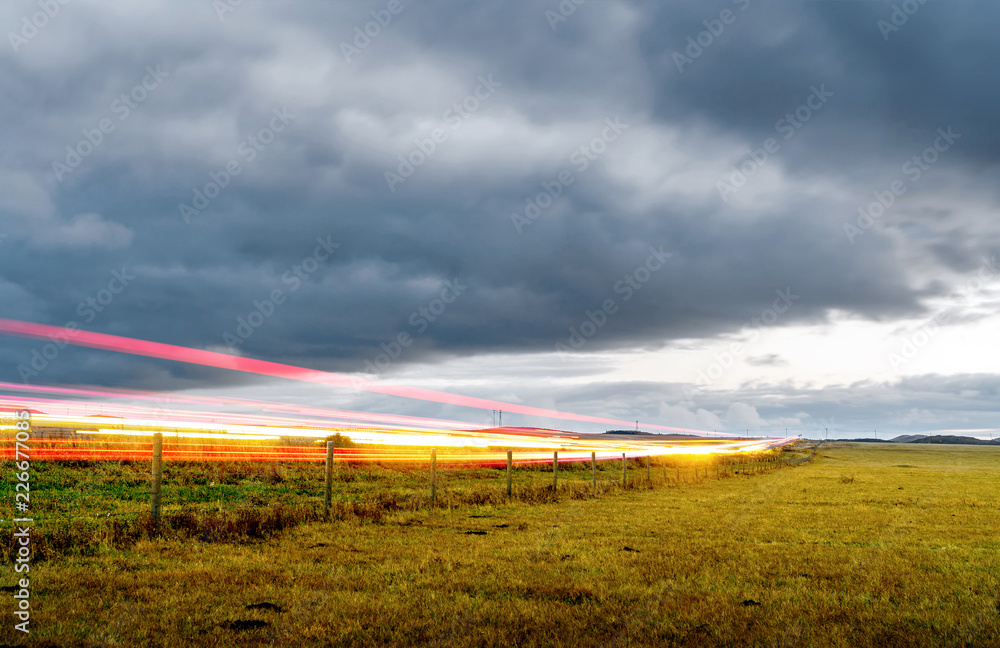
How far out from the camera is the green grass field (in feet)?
22.9

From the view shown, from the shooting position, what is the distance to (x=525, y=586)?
9.14m

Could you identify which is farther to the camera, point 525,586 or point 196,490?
point 196,490

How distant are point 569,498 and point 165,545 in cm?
1421

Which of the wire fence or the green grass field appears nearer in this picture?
the green grass field

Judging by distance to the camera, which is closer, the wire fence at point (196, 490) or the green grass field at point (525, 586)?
the green grass field at point (525, 586)

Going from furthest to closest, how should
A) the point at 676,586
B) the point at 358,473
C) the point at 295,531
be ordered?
the point at 358,473 < the point at 295,531 < the point at 676,586

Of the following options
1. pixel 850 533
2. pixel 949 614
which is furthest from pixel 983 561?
pixel 949 614

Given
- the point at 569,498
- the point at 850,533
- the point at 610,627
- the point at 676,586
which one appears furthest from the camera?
the point at 569,498

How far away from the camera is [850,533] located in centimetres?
1582

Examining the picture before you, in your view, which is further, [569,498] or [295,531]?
[569,498]

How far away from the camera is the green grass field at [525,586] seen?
275 inches

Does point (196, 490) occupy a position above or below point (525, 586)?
below

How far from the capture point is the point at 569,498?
76.1 ft

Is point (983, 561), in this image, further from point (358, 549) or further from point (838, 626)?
point (358, 549)
